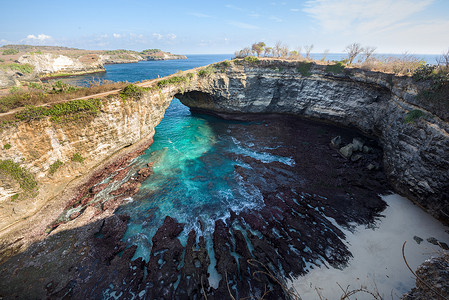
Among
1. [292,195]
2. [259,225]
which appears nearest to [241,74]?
[292,195]

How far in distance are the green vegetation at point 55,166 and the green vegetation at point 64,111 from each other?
4.23 m

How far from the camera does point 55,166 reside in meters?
19.2

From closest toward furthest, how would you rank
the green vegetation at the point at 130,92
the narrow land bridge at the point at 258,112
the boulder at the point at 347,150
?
the narrow land bridge at the point at 258,112 < the green vegetation at the point at 130,92 < the boulder at the point at 347,150

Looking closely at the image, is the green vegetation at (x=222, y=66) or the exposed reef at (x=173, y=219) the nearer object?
the exposed reef at (x=173, y=219)

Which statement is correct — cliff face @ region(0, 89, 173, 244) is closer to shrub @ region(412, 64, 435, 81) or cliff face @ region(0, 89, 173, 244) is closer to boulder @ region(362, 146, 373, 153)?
boulder @ region(362, 146, 373, 153)

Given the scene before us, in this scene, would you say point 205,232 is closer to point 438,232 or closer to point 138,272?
point 138,272

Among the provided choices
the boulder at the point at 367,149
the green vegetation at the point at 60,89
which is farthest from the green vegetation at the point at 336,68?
the green vegetation at the point at 60,89

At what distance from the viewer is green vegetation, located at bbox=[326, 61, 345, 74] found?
100 feet

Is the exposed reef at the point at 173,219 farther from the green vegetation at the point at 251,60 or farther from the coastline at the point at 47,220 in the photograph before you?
the green vegetation at the point at 251,60

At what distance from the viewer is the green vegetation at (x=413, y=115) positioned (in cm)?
1931

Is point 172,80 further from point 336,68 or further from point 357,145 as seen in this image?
point 357,145

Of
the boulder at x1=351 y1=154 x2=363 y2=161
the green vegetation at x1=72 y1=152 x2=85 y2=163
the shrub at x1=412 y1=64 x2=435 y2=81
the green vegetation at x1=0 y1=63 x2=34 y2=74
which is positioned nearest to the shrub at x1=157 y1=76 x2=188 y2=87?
the green vegetation at x1=72 y1=152 x2=85 y2=163

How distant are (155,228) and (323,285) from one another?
13.9 m

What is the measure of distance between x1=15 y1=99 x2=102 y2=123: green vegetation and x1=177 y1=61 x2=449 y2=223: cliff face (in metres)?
17.0
